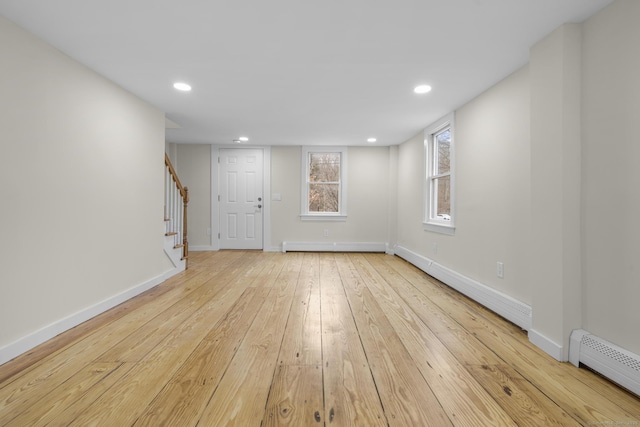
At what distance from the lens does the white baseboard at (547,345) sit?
1.73 metres

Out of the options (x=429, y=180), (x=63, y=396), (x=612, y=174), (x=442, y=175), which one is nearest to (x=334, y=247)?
(x=429, y=180)

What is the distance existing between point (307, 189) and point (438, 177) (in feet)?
8.27

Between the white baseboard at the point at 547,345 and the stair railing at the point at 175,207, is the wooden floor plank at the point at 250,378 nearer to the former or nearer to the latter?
the white baseboard at the point at 547,345

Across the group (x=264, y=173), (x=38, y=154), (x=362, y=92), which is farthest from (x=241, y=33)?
(x=264, y=173)

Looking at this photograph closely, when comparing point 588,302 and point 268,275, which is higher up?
point 588,302

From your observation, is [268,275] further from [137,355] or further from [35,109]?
[35,109]

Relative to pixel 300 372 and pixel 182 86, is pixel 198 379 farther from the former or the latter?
pixel 182 86

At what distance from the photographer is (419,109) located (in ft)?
11.2

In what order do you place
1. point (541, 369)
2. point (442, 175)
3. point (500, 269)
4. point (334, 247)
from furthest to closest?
point (334, 247)
point (442, 175)
point (500, 269)
point (541, 369)

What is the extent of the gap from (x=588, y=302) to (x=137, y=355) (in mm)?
2601

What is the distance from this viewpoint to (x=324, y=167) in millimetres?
5797

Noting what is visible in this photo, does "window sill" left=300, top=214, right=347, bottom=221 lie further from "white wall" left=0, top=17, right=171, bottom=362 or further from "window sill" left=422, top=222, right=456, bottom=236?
"white wall" left=0, top=17, right=171, bottom=362

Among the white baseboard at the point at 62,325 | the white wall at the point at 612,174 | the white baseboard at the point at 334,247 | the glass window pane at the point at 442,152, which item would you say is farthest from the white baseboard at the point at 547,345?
the white baseboard at the point at 334,247

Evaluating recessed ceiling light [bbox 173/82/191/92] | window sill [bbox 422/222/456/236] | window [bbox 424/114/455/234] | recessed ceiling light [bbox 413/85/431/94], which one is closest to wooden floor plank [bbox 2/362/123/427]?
recessed ceiling light [bbox 173/82/191/92]
